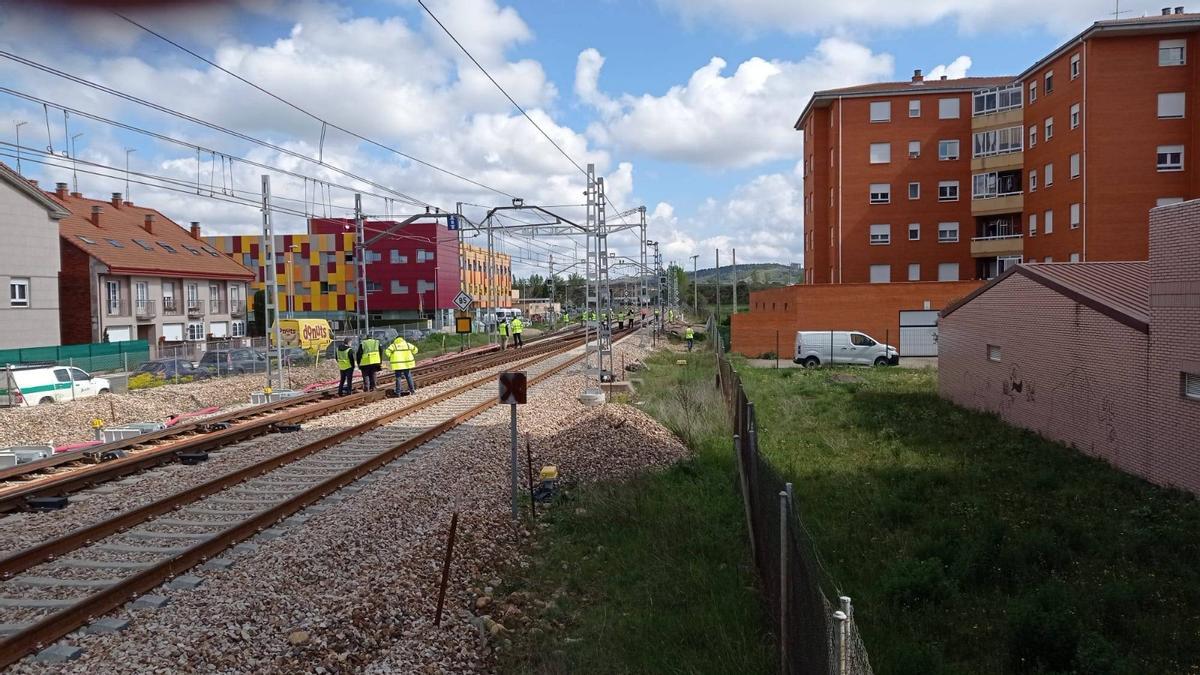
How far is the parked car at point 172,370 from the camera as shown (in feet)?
103

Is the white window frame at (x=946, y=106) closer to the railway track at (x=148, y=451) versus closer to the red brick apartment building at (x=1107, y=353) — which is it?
the red brick apartment building at (x=1107, y=353)

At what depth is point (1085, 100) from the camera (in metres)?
41.2

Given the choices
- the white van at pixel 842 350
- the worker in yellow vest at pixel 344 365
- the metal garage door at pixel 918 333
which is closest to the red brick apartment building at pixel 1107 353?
the white van at pixel 842 350

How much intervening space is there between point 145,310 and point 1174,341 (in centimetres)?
5108

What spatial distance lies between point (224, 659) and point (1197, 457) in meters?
11.6

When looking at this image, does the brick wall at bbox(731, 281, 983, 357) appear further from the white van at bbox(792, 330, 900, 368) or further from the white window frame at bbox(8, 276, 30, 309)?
the white window frame at bbox(8, 276, 30, 309)

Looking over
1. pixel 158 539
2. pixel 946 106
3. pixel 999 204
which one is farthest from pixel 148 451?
pixel 946 106

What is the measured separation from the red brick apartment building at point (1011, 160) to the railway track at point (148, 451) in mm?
36826

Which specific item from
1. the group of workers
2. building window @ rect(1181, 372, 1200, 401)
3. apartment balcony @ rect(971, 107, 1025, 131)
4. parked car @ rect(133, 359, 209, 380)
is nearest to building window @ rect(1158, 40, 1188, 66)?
apartment balcony @ rect(971, 107, 1025, 131)

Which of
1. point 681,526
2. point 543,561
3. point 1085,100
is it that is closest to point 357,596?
point 543,561

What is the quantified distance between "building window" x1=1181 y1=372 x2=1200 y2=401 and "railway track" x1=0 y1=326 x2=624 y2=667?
Answer: 11435 mm

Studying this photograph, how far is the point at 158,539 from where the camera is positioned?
9133 mm

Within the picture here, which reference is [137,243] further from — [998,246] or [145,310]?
[998,246]

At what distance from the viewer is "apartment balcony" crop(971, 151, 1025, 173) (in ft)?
158
